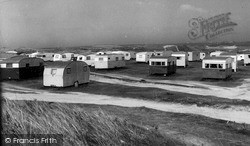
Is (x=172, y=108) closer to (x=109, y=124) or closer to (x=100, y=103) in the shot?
(x=100, y=103)

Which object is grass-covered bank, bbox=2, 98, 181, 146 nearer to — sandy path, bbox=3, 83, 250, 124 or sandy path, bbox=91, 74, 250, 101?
sandy path, bbox=3, 83, 250, 124

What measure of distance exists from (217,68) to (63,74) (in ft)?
70.8

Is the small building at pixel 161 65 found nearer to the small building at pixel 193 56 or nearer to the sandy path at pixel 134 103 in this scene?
the sandy path at pixel 134 103

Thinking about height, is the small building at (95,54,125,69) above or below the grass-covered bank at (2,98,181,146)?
above

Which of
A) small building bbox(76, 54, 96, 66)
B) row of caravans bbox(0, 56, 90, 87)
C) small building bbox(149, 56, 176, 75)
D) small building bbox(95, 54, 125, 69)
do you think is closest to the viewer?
row of caravans bbox(0, 56, 90, 87)

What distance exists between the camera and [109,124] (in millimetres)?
9875

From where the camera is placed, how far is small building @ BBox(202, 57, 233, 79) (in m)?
38.3

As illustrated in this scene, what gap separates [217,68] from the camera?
38781 mm

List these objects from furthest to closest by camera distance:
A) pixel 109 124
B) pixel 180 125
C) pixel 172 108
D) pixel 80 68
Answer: pixel 80 68 < pixel 172 108 < pixel 180 125 < pixel 109 124

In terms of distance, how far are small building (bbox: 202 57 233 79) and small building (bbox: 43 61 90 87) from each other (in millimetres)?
18161

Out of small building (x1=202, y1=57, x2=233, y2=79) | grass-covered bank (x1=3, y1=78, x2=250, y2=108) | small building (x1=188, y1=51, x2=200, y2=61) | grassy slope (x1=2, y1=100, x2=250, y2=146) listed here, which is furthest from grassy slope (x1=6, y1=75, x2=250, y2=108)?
small building (x1=188, y1=51, x2=200, y2=61)

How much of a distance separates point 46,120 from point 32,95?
21334mm

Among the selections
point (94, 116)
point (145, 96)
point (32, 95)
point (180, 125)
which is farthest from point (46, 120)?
point (32, 95)

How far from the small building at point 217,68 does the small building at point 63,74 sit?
59.6 feet
